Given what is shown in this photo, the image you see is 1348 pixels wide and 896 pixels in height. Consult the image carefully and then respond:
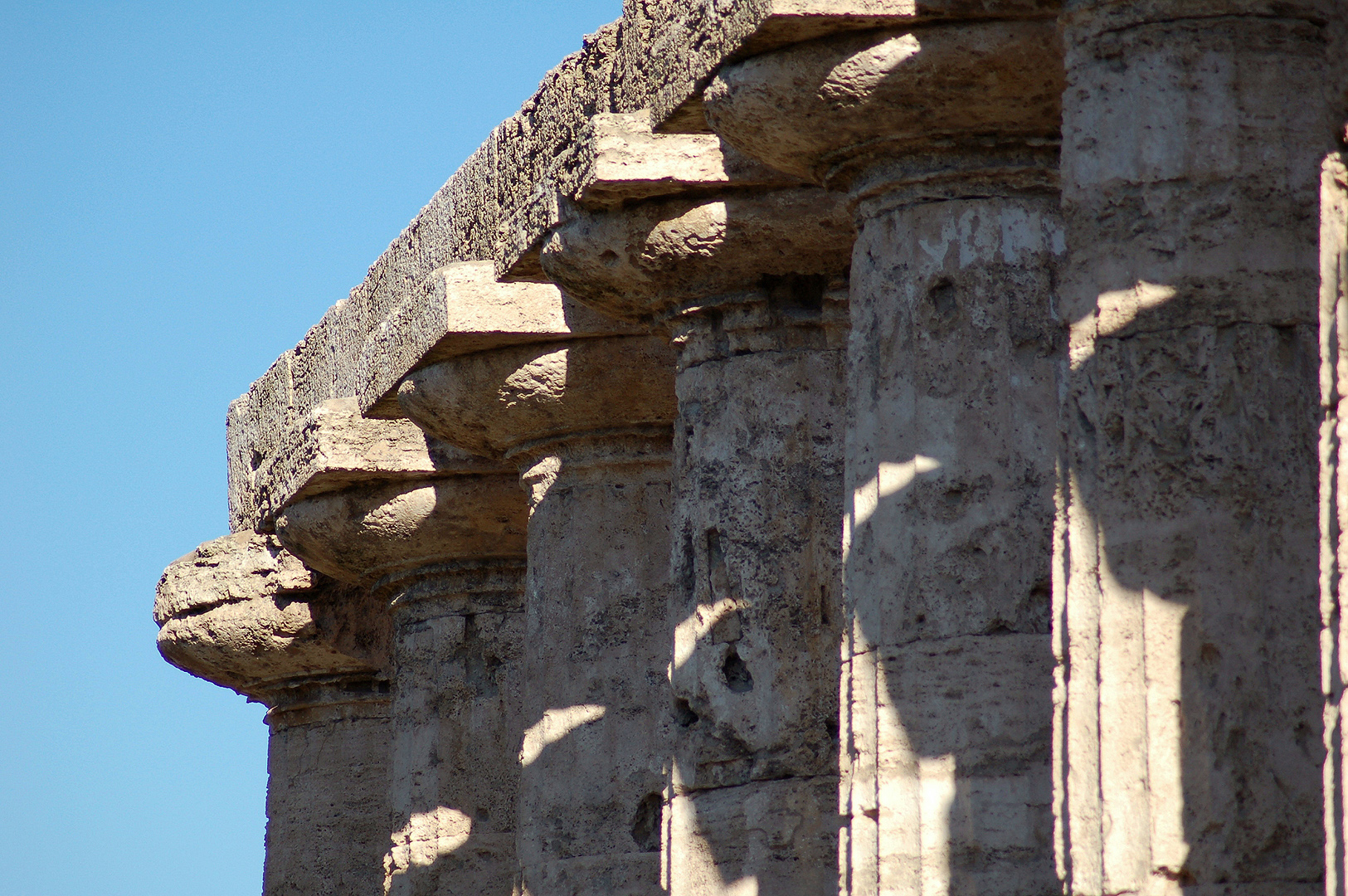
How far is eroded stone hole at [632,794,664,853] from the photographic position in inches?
452

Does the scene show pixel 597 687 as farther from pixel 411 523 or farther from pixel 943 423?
pixel 943 423

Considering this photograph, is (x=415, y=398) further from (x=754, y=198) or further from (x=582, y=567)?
(x=754, y=198)

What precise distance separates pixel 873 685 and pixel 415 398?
489cm

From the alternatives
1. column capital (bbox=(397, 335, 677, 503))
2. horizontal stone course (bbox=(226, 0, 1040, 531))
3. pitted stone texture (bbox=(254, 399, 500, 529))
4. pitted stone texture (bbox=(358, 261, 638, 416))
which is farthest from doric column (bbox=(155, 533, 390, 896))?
pitted stone texture (bbox=(358, 261, 638, 416))

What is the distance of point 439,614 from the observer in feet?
47.7

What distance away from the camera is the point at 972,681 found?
781cm

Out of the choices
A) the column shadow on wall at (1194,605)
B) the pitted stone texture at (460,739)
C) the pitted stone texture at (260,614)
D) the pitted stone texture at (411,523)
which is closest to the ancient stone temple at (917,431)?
the column shadow on wall at (1194,605)

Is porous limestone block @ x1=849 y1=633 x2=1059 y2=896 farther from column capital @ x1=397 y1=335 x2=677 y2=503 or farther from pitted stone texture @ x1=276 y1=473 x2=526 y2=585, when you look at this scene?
pitted stone texture @ x1=276 y1=473 x2=526 y2=585

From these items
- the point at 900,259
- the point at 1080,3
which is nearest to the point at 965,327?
the point at 900,259

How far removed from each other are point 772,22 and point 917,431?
5.01ft

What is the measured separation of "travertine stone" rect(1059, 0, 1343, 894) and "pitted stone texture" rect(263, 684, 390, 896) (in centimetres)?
1190

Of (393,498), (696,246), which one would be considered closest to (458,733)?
(393,498)

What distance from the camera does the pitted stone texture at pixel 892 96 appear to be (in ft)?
25.7

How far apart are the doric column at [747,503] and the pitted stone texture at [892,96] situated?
117cm
